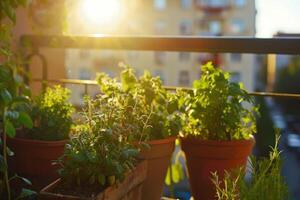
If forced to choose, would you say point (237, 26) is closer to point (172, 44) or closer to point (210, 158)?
point (172, 44)

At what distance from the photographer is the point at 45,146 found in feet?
6.29

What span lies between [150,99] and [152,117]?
114 mm

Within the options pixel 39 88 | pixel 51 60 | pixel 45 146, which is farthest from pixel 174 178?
pixel 51 60

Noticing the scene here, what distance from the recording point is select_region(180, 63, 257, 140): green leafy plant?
6.36 ft

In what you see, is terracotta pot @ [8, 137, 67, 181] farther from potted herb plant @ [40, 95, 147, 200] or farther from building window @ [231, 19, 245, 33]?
building window @ [231, 19, 245, 33]

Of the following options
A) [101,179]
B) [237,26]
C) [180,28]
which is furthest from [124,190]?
[237,26]

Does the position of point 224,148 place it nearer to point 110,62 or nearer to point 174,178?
point 174,178

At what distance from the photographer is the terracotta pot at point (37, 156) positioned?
6.32 feet

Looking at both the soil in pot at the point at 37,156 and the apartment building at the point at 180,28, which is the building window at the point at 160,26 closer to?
the apartment building at the point at 180,28

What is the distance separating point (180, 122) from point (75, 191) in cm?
62

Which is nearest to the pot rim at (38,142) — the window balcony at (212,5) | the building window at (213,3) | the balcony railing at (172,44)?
Answer: the balcony railing at (172,44)

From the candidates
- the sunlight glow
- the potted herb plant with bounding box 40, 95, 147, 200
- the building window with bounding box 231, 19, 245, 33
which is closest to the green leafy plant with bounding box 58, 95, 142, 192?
the potted herb plant with bounding box 40, 95, 147, 200

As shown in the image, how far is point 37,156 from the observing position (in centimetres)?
194

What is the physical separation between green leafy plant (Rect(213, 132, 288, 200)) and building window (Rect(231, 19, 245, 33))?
2373 centimetres
